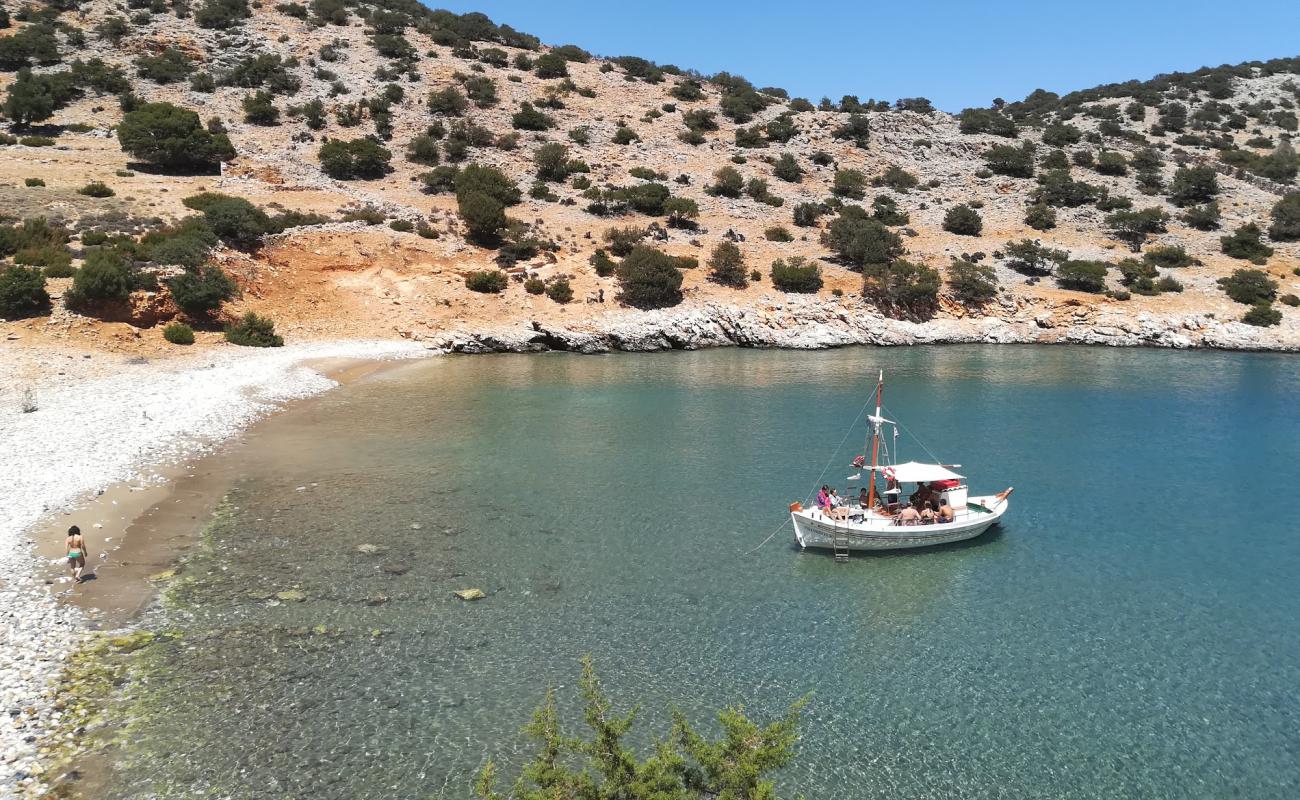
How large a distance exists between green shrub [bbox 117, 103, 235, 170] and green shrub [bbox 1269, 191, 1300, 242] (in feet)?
320

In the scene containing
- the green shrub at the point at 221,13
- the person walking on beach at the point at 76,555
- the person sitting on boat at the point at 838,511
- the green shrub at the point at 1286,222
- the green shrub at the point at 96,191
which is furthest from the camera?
the green shrub at the point at 221,13

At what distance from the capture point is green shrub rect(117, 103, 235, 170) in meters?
59.6

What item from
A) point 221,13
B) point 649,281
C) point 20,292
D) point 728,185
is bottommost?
point 20,292

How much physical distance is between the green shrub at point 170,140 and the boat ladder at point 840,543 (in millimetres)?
63767

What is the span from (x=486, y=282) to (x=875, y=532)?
40047 mm

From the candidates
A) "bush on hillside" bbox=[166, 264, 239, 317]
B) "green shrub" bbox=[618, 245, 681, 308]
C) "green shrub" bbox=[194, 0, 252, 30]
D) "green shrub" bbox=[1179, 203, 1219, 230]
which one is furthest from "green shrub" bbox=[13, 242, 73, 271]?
"green shrub" bbox=[1179, 203, 1219, 230]

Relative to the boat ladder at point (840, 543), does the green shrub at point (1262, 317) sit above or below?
above

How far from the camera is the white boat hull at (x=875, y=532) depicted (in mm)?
20547

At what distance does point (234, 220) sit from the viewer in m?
50.1

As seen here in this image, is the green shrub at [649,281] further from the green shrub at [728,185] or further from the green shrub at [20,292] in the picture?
the green shrub at [20,292]

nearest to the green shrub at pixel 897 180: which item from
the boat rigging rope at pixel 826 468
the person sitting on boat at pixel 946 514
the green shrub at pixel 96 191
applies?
the boat rigging rope at pixel 826 468

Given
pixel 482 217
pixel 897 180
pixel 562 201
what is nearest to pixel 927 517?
pixel 482 217

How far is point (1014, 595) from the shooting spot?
61.1ft

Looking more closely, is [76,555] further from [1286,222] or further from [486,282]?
[1286,222]
